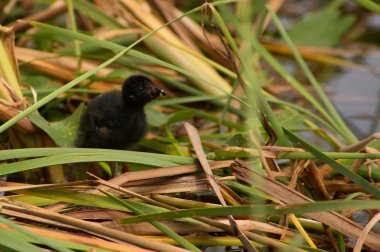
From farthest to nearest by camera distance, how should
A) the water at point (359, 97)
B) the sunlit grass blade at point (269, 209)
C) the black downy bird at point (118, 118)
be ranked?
1. the water at point (359, 97)
2. the black downy bird at point (118, 118)
3. the sunlit grass blade at point (269, 209)

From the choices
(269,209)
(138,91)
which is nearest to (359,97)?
(138,91)

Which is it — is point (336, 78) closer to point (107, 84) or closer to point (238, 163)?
point (107, 84)

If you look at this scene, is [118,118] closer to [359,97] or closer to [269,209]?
[269,209]

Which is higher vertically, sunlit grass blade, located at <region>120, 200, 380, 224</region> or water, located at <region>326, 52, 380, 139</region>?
water, located at <region>326, 52, 380, 139</region>

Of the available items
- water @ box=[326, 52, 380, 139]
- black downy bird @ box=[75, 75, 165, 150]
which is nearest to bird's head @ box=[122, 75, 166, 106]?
black downy bird @ box=[75, 75, 165, 150]

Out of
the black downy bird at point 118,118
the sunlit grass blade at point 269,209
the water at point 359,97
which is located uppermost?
the water at point 359,97

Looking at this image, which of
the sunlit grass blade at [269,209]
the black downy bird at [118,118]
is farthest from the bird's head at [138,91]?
the sunlit grass blade at [269,209]

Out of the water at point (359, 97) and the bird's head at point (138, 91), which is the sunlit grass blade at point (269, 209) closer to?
the bird's head at point (138, 91)

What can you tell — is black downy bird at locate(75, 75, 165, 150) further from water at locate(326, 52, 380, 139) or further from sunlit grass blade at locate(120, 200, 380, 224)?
water at locate(326, 52, 380, 139)
